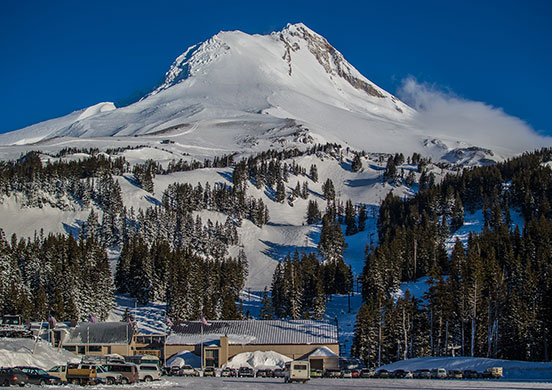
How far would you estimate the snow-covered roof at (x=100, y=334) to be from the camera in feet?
308

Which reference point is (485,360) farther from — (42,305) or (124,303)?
(124,303)

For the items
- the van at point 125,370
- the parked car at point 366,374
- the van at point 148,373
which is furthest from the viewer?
the parked car at point 366,374

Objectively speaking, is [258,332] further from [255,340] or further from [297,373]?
[297,373]

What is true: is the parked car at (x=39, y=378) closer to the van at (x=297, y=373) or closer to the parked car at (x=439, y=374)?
the van at (x=297, y=373)

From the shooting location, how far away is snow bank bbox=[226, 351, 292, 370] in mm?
88625

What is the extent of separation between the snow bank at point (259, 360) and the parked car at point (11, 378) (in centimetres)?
4554

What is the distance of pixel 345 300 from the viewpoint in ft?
497

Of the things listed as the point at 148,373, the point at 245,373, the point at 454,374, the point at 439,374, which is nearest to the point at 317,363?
the point at 245,373

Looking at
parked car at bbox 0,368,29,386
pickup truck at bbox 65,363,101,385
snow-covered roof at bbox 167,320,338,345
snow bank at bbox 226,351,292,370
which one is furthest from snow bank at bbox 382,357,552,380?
parked car at bbox 0,368,29,386

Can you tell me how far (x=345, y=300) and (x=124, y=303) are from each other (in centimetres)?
5021

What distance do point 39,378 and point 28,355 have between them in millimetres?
15794

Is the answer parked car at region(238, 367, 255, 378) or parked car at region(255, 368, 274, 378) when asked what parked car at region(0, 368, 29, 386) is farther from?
parked car at region(255, 368, 274, 378)

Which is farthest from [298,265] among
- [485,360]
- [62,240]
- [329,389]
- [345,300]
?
[329,389]

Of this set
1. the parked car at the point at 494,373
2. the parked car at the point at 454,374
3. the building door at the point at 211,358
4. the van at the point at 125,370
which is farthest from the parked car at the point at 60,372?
the building door at the point at 211,358
